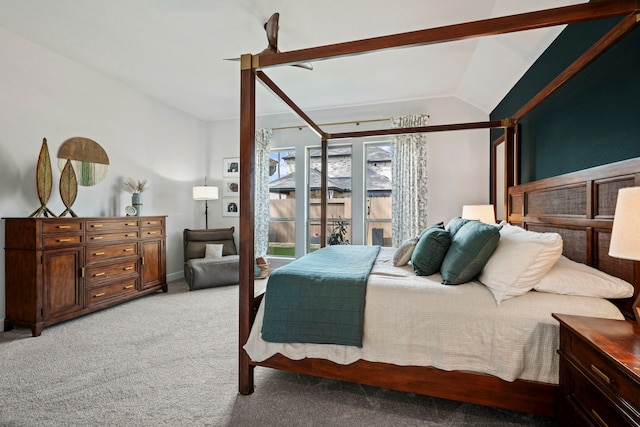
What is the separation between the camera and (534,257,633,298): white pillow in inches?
57.6

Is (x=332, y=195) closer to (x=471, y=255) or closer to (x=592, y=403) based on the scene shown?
(x=471, y=255)

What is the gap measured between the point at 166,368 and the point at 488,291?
2.26 m

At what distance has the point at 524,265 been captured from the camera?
5.20 feet

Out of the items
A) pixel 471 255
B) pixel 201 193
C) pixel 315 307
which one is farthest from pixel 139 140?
pixel 471 255

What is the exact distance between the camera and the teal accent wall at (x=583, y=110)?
164 cm

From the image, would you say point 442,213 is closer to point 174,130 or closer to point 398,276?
point 398,276

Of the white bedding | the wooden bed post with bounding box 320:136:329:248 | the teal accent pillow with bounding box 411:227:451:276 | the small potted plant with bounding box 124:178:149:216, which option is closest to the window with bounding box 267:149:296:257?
the wooden bed post with bounding box 320:136:329:248

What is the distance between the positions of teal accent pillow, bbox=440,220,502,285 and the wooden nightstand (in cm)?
46

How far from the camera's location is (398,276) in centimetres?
201

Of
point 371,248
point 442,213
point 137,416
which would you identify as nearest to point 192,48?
point 371,248

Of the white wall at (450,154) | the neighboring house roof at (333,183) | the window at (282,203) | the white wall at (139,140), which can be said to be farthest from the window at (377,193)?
the window at (282,203)

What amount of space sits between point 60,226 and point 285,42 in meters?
2.93

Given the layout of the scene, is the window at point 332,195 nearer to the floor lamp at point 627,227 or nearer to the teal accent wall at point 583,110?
the teal accent wall at point 583,110

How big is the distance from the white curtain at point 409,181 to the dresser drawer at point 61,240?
13.1ft
